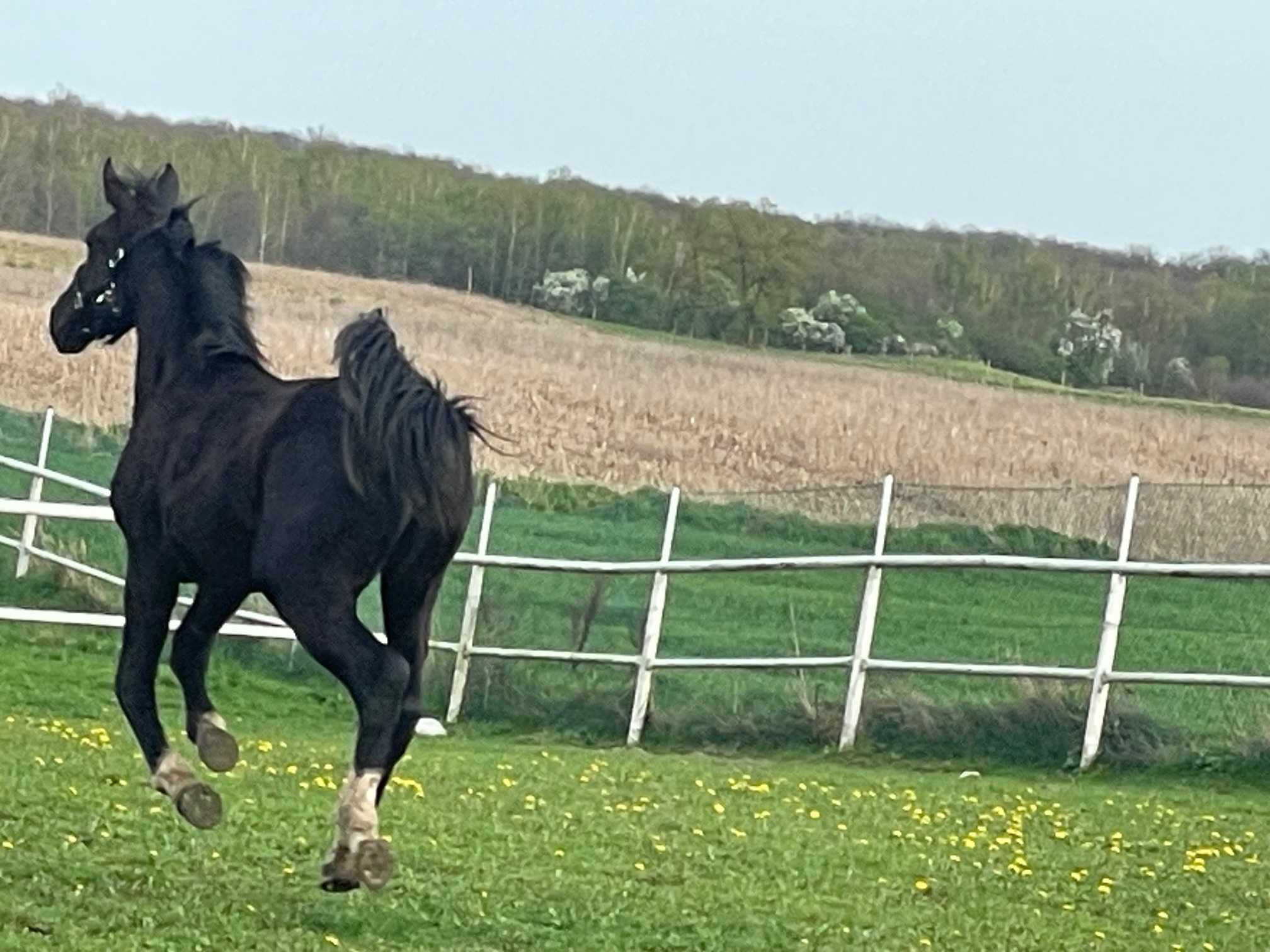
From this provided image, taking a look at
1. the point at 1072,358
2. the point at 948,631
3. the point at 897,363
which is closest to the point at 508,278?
the point at 897,363

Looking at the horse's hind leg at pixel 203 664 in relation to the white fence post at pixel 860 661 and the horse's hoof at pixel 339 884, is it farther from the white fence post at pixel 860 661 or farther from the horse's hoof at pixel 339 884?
the white fence post at pixel 860 661

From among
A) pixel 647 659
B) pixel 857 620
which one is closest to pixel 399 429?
pixel 647 659

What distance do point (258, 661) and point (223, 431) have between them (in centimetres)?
1113

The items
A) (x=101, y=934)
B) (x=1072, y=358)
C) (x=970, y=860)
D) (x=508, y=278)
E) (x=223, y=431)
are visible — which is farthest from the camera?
(x=508, y=278)

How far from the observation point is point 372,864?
657 centimetres

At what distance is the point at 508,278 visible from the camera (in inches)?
1415

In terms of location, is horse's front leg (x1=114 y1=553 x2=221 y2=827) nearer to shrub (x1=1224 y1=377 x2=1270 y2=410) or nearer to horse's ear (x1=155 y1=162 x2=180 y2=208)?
horse's ear (x1=155 y1=162 x2=180 y2=208)

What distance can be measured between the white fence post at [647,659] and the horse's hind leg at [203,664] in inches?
349

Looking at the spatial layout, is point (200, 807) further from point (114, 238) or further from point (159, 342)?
point (114, 238)

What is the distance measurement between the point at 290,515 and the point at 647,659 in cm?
973

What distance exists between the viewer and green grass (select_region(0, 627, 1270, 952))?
729 cm

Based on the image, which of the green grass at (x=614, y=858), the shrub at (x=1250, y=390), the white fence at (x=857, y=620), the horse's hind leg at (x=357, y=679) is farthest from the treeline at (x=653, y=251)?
the horse's hind leg at (x=357, y=679)

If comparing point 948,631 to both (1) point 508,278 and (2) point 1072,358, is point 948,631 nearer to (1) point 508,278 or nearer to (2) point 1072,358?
(2) point 1072,358

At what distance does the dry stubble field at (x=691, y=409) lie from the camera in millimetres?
26969
